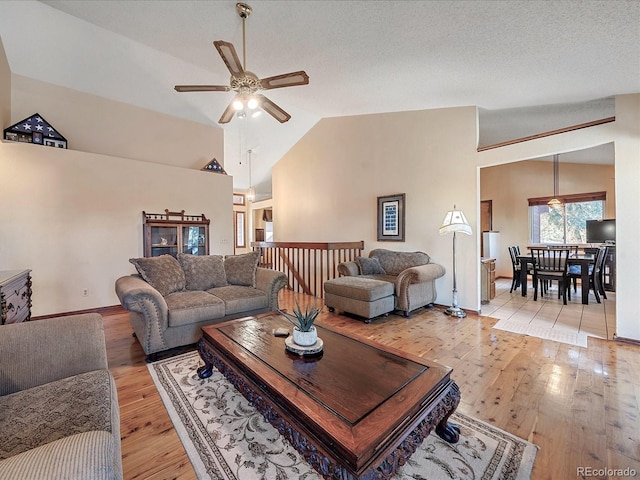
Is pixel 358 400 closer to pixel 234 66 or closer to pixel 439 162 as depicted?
pixel 234 66

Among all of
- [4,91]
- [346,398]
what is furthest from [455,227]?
[4,91]

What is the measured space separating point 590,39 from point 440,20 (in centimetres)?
114

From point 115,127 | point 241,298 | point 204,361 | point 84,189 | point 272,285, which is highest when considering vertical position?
point 115,127

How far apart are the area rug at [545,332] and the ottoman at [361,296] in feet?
4.45

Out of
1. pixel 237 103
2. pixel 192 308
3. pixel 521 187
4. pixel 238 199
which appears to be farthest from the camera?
pixel 238 199

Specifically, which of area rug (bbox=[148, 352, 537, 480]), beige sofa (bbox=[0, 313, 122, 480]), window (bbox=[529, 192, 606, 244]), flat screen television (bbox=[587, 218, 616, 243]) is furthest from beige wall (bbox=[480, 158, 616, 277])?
beige sofa (bbox=[0, 313, 122, 480])

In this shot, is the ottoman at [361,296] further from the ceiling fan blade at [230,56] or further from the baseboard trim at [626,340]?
the ceiling fan blade at [230,56]

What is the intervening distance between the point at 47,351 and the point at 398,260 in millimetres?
4049

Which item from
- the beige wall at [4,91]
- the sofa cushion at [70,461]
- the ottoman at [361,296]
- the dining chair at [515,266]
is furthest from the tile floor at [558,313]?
the beige wall at [4,91]

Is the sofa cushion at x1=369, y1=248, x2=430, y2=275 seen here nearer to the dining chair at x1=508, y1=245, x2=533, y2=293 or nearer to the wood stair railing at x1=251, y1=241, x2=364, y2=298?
the wood stair railing at x1=251, y1=241, x2=364, y2=298

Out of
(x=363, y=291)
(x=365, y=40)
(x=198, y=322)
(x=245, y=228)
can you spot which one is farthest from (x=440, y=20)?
(x=245, y=228)

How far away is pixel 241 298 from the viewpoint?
2996 millimetres

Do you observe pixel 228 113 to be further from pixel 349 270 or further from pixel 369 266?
pixel 369 266

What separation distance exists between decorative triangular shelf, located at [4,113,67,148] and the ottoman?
14.2 ft
